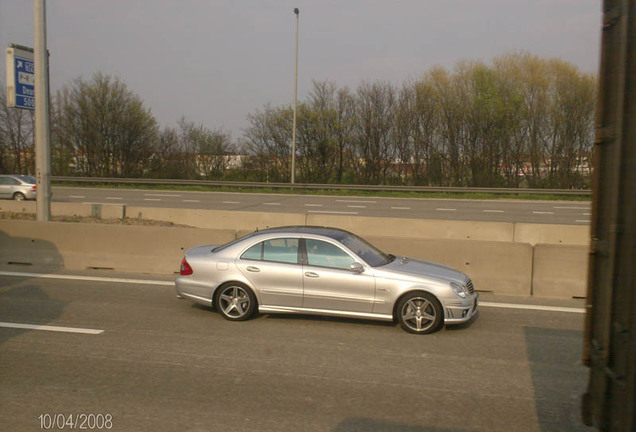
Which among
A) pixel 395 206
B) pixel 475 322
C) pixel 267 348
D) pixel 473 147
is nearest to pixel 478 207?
pixel 395 206

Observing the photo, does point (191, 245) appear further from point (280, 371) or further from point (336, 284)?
point (280, 371)

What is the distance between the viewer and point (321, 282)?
24.7ft

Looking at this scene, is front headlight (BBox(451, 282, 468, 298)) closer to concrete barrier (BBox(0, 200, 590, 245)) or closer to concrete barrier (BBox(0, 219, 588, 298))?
concrete barrier (BBox(0, 219, 588, 298))

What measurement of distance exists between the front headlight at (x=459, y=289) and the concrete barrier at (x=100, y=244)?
5.18 metres

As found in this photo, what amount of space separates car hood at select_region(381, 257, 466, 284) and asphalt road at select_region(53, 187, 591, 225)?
15.2 metres

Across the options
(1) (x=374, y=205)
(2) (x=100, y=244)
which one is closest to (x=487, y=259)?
(2) (x=100, y=244)

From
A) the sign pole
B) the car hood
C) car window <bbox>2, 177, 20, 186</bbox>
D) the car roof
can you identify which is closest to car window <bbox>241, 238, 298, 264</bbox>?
the car roof

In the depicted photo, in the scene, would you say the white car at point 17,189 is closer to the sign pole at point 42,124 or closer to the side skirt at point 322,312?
the sign pole at point 42,124

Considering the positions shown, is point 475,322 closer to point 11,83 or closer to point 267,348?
point 267,348

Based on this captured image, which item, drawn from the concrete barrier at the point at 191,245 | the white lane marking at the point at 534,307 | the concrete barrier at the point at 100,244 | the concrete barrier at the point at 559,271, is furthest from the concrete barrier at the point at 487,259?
the concrete barrier at the point at 100,244

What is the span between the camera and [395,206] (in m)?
28.4

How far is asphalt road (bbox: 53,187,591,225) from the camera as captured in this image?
24125 mm

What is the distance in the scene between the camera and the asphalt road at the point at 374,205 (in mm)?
24125

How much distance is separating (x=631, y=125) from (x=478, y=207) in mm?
26542
